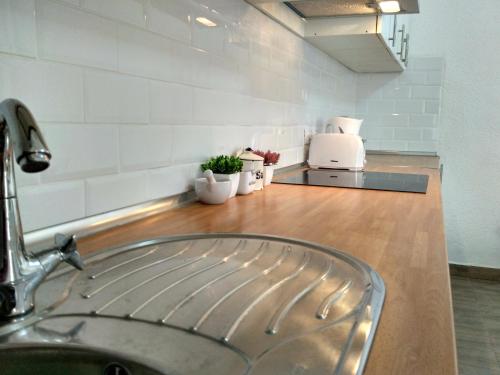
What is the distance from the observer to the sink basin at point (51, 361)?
47 cm

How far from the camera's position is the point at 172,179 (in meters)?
1.12

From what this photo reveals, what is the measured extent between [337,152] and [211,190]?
3.63ft

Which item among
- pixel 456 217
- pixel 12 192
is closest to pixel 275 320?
pixel 12 192

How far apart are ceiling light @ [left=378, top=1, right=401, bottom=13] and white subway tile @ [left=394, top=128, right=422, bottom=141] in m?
1.67

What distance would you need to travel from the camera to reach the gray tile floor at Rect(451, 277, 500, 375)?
2115mm

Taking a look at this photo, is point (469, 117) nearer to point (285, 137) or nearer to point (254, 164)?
point (285, 137)

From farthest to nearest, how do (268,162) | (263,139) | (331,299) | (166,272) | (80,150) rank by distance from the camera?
(263,139) < (268,162) < (80,150) < (166,272) < (331,299)

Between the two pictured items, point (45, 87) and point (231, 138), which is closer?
point (45, 87)

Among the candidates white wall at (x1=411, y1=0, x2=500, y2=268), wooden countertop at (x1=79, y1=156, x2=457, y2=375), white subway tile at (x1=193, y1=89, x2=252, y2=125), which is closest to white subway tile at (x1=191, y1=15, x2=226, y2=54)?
white subway tile at (x1=193, y1=89, x2=252, y2=125)

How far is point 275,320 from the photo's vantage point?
531 mm

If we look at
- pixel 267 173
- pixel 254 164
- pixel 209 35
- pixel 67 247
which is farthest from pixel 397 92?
pixel 67 247

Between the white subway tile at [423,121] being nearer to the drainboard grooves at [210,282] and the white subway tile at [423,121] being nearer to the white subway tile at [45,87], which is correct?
the drainboard grooves at [210,282]

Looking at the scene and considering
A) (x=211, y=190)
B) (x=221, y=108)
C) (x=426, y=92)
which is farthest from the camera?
(x=426, y=92)

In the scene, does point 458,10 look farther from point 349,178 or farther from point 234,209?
point 234,209
